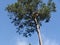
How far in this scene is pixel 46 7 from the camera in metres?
47.0

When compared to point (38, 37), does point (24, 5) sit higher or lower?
higher

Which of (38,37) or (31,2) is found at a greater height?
(31,2)

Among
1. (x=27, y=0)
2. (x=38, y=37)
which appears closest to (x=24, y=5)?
(x=27, y=0)

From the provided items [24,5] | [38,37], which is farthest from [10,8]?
[38,37]

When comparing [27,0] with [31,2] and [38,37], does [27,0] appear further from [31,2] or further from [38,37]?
[38,37]

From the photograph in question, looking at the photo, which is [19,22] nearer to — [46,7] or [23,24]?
[23,24]

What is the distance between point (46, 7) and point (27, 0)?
238cm

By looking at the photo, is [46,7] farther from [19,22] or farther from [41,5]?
[19,22]

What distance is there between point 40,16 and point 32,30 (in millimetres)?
1937

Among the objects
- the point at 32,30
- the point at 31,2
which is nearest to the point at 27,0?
the point at 31,2

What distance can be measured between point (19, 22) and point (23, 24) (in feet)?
1.74

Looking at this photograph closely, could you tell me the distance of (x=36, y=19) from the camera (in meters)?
47.1

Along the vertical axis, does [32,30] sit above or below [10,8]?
below

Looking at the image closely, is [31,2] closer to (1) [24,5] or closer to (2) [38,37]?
(1) [24,5]
